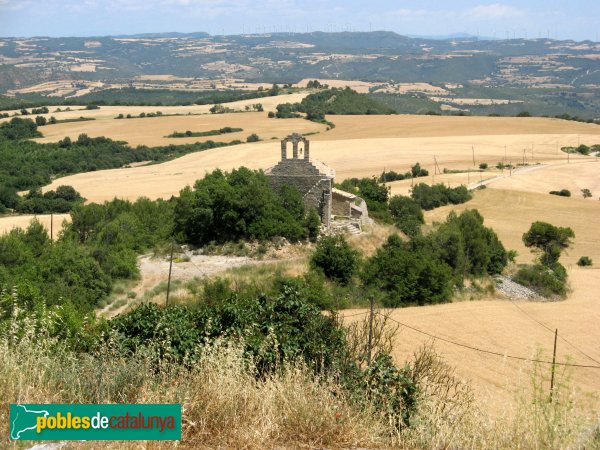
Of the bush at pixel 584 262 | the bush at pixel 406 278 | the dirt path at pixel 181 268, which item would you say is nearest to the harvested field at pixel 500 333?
the bush at pixel 406 278

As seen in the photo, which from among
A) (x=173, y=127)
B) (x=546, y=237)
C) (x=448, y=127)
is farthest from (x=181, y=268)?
(x=173, y=127)

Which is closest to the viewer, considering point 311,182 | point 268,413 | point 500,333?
point 268,413

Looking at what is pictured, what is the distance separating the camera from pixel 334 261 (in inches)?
874

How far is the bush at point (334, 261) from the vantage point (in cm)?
2222

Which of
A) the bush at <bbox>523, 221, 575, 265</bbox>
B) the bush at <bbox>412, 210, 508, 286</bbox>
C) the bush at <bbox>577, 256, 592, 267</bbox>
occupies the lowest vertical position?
the bush at <bbox>577, 256, 592, 267</bbox>

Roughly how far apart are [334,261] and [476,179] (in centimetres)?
3803

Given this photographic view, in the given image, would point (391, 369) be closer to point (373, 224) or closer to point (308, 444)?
point (308, 444)

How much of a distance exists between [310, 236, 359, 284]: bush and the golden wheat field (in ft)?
7.71

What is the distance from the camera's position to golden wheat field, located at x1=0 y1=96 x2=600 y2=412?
1834cm

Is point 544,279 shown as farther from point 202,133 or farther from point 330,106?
point 330,106

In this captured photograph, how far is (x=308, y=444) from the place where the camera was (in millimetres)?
5664

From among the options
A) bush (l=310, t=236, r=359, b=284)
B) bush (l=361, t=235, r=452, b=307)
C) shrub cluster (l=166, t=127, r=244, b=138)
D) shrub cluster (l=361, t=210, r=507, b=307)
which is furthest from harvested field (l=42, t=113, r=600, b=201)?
bush (l=361, t=235, r=452, b=307)

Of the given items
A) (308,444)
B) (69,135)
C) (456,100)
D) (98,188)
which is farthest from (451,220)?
(456,100)

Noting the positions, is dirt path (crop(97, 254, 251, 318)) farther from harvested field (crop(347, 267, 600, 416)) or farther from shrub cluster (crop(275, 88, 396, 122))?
shrub cluster (crop(275, 88, 396, 122))
